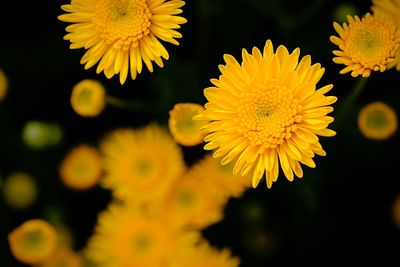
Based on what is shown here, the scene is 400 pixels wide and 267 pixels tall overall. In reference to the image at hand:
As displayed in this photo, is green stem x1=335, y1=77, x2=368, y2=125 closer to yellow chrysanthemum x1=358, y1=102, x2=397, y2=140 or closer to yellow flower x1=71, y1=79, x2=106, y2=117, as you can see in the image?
yellow chrysanthemum x1=358, y1=102, x2=397, y2=140

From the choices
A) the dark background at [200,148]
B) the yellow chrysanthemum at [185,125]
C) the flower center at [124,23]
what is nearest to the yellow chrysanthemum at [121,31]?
the flower center at [124,23]

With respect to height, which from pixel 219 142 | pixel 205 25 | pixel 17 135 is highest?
pixel 205 25

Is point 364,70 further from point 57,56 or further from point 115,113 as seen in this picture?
point 57,56

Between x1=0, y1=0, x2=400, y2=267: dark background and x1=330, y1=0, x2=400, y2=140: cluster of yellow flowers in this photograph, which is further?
x1=0, y1=0, x2=400, y2=267: dark background

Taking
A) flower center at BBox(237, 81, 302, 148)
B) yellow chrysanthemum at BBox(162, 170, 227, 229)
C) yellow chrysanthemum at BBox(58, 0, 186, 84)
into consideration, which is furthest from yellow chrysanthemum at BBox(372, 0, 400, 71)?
yellow chrysanthemum at BBox(162, 170, 227, 229)

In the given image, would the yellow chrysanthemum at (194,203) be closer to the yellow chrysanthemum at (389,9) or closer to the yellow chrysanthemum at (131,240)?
the yellow chrysanthemum at (131,240)

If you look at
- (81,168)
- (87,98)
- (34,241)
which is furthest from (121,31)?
(34,241)

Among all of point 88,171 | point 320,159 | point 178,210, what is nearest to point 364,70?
point 320,159
